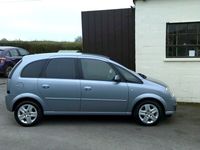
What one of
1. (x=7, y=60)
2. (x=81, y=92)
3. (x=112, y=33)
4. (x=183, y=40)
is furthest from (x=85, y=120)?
(x=7, y=60)

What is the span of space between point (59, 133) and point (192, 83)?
5.44 m

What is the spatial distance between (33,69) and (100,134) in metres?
2.27

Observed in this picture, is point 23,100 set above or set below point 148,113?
above

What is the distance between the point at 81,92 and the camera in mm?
9141

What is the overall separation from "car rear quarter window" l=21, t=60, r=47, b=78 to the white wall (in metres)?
4.25

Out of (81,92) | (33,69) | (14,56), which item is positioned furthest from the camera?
(14,56)

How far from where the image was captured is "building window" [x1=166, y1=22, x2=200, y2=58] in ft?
40.2

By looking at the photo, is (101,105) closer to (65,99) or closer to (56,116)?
(65,99)

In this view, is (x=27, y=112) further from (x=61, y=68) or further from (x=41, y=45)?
(x=41, y=45)

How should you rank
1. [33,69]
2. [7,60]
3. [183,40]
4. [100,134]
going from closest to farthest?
[100,134] < [33,69] < [183,40] < [7,60]

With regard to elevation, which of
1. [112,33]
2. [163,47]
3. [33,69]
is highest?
[112,33]

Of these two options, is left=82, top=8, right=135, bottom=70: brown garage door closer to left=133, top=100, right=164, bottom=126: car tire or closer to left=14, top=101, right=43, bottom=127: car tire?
left=133, top=100, right=164, bottom=126: car tire

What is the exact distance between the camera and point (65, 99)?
30.1 ft

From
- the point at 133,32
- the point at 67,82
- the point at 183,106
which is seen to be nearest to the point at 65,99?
the point at 67,82
